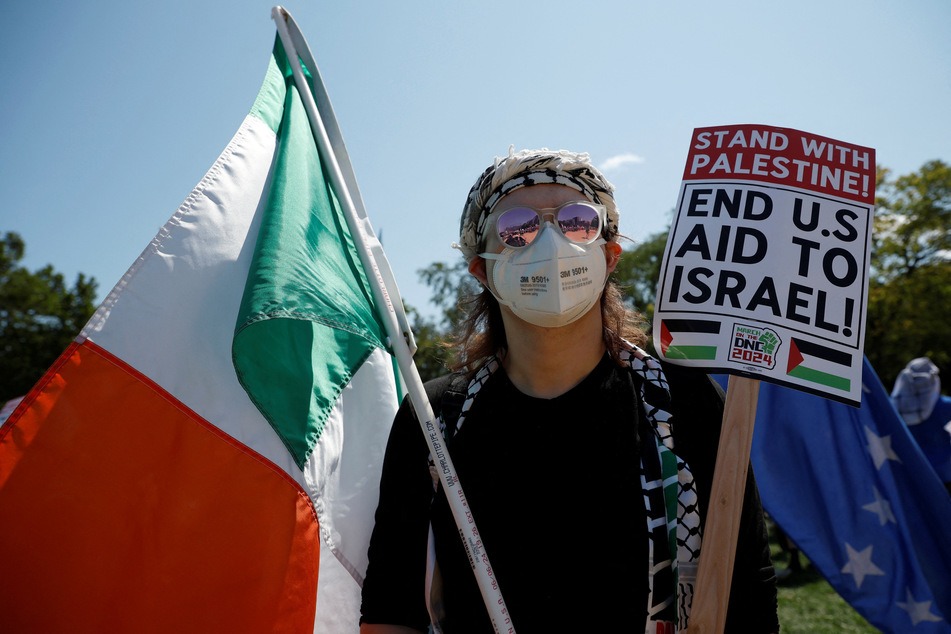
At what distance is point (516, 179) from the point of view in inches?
85.0

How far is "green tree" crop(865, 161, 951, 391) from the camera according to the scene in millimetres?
20656

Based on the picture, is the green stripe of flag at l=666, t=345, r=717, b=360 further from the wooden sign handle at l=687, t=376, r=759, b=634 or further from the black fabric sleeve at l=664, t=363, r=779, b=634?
the wooden sign handle at l=687, t=376, r=759, b=634

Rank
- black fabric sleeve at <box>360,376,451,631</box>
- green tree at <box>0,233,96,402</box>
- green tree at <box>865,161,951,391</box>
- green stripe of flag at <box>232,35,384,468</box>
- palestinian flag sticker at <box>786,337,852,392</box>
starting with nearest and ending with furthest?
1. black fabric sleeve at <box>360,376,451,631</box>
2. palestinian flag sticker at <box>786,337,852,392</box>
3. green stripe of flag at <box>232,35,384,468</box>
4. green tree at <box>865,161,951,391</box>
5. green tree at <box>0,233,96,402</box>

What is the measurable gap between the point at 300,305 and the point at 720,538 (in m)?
1.45

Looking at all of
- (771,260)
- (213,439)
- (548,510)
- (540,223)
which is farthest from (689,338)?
(213,439)

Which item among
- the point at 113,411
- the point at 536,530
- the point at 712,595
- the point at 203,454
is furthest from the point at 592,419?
the point at 113,411

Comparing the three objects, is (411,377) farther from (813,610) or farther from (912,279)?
(912,279)

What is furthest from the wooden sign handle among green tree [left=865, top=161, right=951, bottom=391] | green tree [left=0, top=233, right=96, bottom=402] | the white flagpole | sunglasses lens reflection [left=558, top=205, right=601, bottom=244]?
green tree [left=0, top=233, right=96, bottom=402]

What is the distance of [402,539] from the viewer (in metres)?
1.99

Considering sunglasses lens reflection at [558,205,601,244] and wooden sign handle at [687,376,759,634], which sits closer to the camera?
wooden sign handle at [687,376,759,634]

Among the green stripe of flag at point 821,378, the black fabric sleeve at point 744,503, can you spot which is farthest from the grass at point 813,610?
the black fabric sleeve at point 744,503

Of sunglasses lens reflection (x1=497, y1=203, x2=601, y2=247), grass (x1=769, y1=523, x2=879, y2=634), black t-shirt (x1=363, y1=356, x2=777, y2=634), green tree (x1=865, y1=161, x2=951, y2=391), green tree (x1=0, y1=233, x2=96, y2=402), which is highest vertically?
green tree (x1=865, y1=161, x2=951, y2=391)

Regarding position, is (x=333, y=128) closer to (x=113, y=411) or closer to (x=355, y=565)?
(x=113, y=411)

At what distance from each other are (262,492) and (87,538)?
53 centimetres
